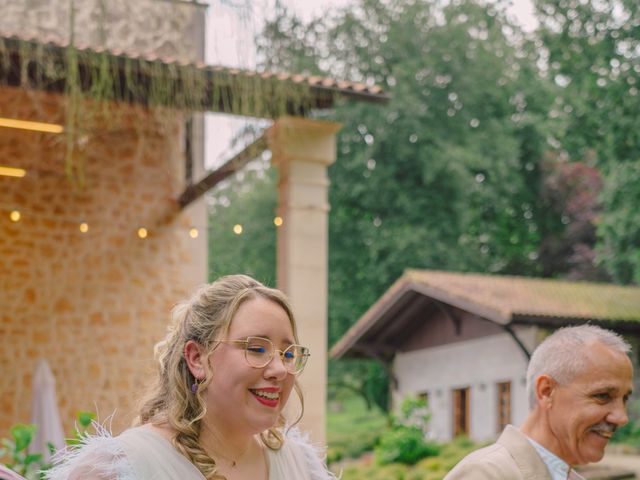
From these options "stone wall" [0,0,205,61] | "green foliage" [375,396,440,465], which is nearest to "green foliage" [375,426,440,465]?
"green foliage" [375,396,440,465]

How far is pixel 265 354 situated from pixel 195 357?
0.52ft

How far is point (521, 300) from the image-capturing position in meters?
18.2

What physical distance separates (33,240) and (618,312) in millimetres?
11252

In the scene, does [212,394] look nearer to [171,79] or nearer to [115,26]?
[171,79]

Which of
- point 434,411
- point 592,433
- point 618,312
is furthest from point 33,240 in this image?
point 434,411

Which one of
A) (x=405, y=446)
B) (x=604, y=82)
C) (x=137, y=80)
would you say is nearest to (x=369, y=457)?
(x=405, y=446)

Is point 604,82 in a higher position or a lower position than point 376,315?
higher

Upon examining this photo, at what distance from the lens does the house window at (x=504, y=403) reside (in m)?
19.0

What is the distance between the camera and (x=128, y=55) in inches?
335

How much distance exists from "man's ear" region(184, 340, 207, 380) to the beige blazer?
904 mm

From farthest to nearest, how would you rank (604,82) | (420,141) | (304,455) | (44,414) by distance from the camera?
(420,141) < (604,82) < (44,414) < (304,455)

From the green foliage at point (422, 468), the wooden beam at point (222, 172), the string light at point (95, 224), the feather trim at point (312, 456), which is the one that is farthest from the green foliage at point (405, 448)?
the feather trim at point (312, 456)

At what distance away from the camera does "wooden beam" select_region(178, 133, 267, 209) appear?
928 cm

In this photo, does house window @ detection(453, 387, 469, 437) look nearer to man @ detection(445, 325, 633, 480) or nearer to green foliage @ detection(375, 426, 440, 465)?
green foliage @ detection(375, 426, 440, 465)
